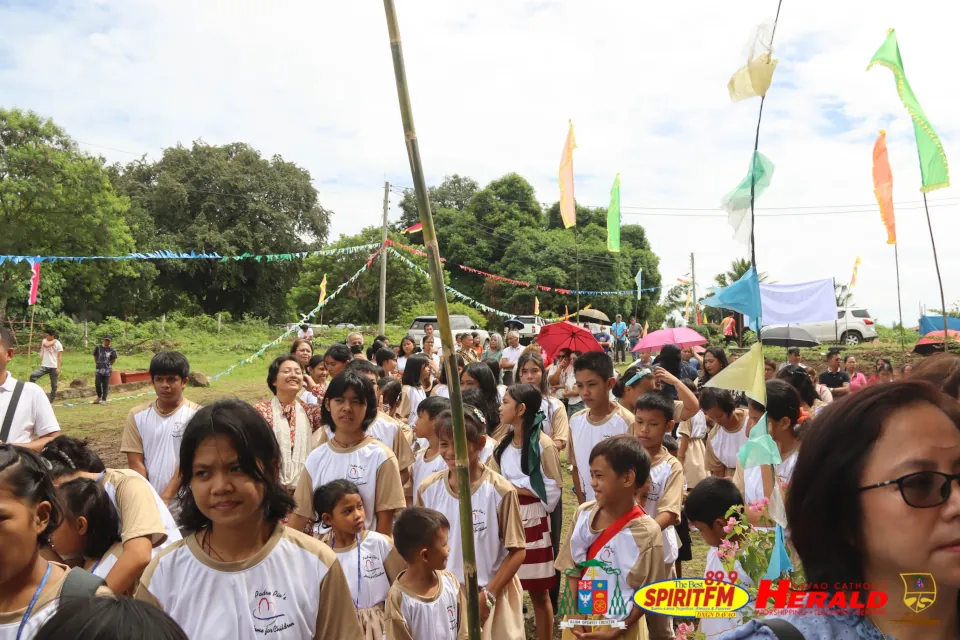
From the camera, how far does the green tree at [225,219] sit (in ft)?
121

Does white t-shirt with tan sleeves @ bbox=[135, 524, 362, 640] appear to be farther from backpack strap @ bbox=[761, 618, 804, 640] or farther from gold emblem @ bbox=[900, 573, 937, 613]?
gold emblem @ bbox=[900, 573, 937, 613]

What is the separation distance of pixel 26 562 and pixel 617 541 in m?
2.39

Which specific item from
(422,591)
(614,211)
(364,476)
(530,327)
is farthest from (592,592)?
(530,327)

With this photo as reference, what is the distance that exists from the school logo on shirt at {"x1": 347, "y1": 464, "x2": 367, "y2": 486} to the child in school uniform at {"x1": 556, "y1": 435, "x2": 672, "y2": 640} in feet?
3.50

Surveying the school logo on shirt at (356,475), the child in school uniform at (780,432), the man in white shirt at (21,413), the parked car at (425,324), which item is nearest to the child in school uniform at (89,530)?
the school logo on shirt at (356,475)

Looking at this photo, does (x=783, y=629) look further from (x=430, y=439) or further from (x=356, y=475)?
(x=430, y=439)

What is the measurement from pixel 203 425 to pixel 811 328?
92.5 ft

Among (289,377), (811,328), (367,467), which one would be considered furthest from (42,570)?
(811,328)

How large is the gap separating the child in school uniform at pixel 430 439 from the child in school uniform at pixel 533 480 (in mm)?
367

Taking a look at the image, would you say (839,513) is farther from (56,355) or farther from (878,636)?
(56,355)

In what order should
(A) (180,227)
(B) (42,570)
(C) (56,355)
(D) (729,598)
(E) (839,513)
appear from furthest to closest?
(A) (180,227), (C) (56,355), (D) (729,598), (B) (42,570), (E) (839,513)

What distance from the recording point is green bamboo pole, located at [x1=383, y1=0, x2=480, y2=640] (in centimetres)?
165

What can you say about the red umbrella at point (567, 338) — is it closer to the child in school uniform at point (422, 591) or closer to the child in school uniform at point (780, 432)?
the child in school uniform at point (780, 432)

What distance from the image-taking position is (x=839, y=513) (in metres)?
1.51
